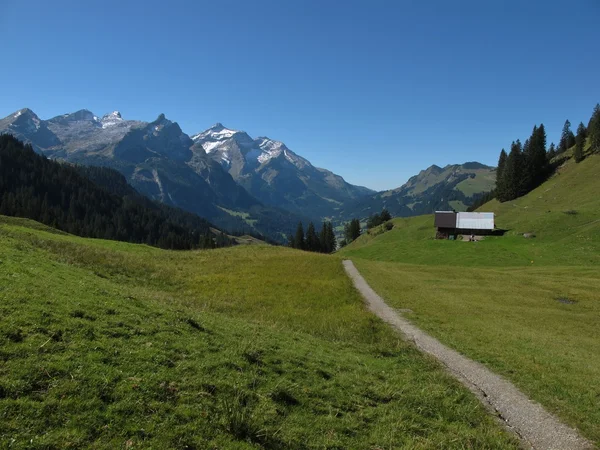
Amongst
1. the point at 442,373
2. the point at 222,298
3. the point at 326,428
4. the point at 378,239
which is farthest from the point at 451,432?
the point at 378,239

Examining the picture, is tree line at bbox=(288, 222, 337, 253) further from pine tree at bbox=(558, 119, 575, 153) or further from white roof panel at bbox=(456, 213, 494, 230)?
pine tree at bbox=(558, 119, 575, 153)

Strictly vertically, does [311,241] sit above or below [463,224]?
below

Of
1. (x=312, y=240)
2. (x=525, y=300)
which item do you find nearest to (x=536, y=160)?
(x=312, y=240)

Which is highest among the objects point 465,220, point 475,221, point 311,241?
point 465,220

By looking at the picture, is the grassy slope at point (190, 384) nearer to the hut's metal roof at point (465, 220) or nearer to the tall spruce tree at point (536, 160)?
the hut's metal roof at point (465, 220)

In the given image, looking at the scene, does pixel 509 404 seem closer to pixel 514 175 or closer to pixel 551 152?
pixel 514 175

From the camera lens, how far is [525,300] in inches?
1516

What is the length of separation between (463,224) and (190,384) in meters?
106

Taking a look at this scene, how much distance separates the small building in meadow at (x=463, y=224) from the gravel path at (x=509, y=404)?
3432 inches

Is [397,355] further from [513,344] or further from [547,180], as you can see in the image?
[547,180]

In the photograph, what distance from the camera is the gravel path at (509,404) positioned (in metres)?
11.6

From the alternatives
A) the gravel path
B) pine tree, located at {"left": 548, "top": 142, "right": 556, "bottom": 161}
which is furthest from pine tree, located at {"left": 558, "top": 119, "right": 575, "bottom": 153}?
the gravel path

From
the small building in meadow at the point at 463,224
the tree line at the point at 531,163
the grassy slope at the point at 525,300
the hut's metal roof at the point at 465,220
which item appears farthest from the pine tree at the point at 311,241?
the tree line at the point at 531,163

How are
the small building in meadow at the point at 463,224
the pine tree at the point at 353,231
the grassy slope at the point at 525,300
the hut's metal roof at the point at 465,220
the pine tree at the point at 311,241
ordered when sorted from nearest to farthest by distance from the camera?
the grassy slope at the point at 525,300 < the small building in meadow at the point at 463,224 < the hut's metal roof at the point at 465,220 < the pine tree at the point at 311,241 < the pine tree at the point at 353,231
